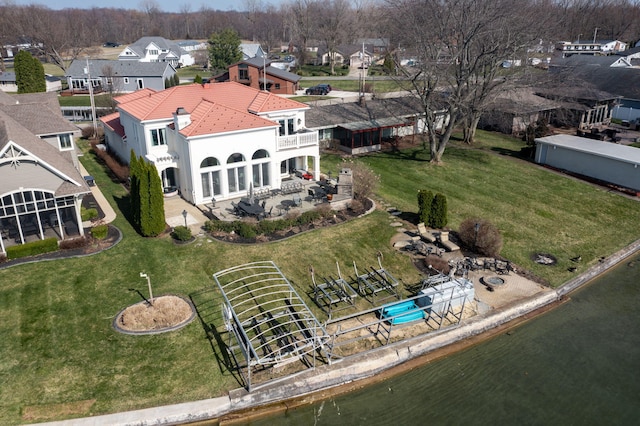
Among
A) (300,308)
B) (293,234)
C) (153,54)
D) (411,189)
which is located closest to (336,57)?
(153,54)

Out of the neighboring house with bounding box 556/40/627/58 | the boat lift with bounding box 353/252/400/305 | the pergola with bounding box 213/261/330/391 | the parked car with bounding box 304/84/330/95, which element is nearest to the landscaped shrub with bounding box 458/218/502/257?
the boat lift with bounding box 353/252/400/305

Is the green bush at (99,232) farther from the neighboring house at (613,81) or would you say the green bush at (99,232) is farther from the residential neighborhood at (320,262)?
the neighboring house at (613,81)

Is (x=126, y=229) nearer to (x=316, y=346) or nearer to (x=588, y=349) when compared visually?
(x=316, y=346)

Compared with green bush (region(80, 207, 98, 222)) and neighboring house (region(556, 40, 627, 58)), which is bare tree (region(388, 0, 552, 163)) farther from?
neighboring house (region(556, 40, 627, 58))

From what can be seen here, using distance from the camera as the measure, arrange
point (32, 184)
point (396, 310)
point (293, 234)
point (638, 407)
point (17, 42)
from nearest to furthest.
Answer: point (638, 407)
point (396, 310)
point (32, 184)
point (293, 234)
point (17, 42)

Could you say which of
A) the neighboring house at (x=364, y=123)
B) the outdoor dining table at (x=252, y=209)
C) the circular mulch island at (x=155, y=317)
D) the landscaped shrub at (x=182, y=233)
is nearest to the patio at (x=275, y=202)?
the outdoor dining table at (x=252, y=209)

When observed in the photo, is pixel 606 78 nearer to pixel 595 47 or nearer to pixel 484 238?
pixel 484 238
